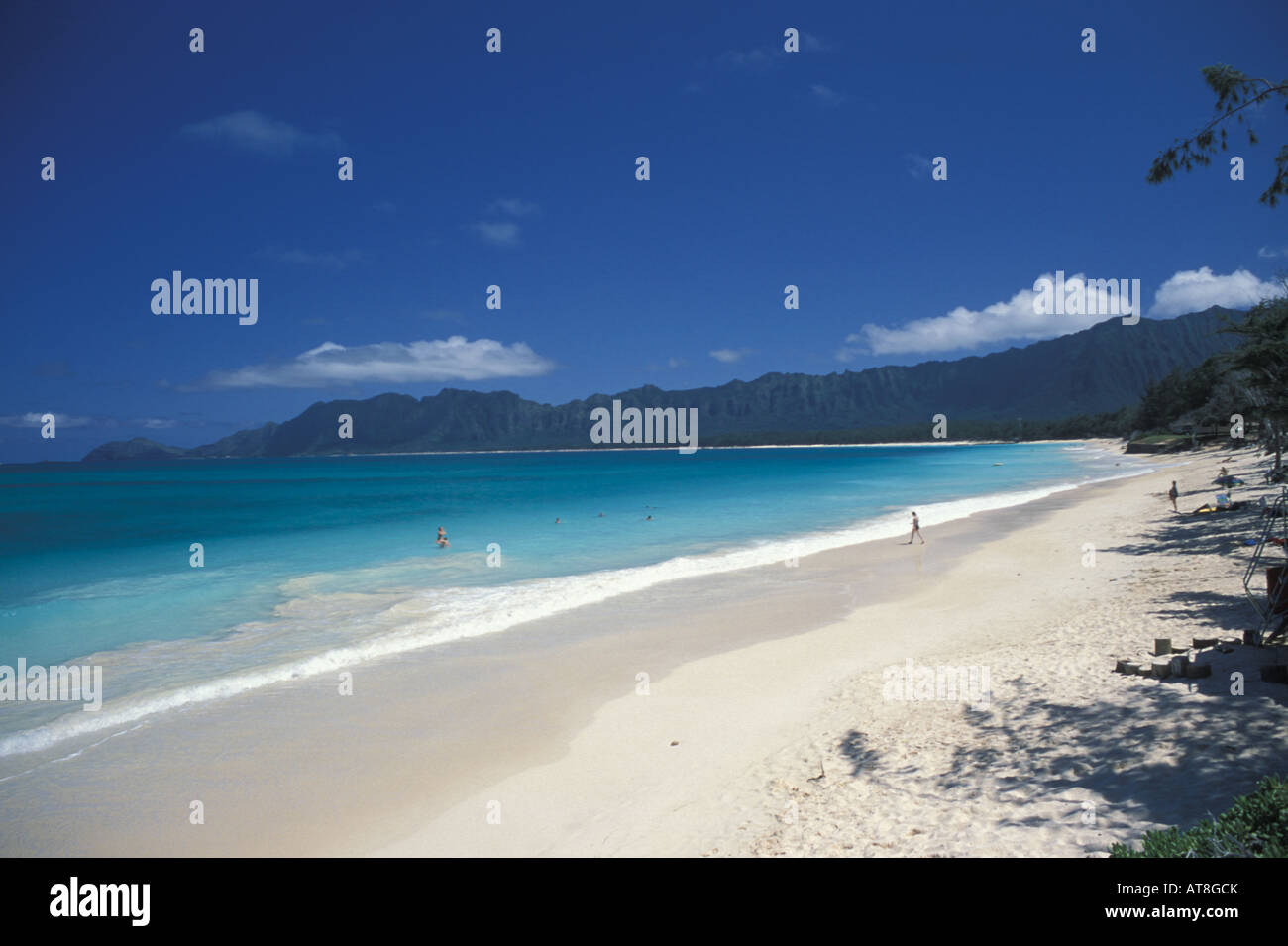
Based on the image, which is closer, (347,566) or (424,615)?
(424,615)

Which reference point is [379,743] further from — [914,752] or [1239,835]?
[1239,835]

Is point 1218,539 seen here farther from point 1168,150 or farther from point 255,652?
point 255,652

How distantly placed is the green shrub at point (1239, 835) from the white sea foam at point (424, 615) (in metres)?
11.5

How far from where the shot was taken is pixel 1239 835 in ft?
12.4

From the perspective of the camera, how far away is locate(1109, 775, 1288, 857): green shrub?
361 cm

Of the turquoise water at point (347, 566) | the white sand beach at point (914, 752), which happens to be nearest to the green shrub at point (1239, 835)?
the white sand beach at point (914, 752)

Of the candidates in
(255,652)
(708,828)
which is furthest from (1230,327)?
(255,652)

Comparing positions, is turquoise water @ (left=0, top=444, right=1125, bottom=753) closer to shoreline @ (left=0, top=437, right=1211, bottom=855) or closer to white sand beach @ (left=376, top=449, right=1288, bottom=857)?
shoreline @ (left=0, top=437, right=1211, bottom=855)

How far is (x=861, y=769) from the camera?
6547mm

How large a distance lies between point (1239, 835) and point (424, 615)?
14.4 meters

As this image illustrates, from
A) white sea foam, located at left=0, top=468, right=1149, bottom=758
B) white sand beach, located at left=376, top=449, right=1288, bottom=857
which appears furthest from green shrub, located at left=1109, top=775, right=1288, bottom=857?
white sea foam, located at left=0, top=468, right=1149, bottom=758

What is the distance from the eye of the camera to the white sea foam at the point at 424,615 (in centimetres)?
961

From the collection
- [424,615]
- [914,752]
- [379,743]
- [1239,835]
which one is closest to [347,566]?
[424,615]

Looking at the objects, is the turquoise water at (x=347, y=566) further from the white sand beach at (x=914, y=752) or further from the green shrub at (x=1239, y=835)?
the green shrub at (x=1239, y=835)
